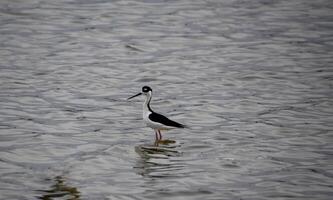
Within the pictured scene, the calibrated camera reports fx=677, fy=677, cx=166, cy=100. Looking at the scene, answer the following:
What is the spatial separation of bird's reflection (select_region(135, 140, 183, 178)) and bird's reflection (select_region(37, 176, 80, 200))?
187cm

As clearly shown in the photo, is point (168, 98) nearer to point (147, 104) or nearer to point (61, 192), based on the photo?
point (147, 104)

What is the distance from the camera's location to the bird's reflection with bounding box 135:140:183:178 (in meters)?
15.7

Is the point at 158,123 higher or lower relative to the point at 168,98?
higher

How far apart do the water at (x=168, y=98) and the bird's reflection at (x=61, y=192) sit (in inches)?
1.6

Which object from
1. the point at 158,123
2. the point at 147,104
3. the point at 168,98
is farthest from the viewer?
the point at 168,98

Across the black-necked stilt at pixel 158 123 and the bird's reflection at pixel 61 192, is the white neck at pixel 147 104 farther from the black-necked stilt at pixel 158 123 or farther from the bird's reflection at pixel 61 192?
the bird's reflection at pixel 61 192

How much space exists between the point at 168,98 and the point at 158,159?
6.36m

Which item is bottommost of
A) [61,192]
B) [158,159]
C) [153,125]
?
[158,159]

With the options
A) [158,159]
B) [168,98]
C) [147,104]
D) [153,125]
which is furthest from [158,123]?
[168,98]

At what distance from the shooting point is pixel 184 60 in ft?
92.8

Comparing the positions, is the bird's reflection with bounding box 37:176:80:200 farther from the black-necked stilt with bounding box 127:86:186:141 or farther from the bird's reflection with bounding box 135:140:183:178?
the black-necked stilt with bounding box 127:86:186:141

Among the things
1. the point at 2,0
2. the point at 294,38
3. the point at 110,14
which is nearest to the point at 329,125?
the point at 294,38

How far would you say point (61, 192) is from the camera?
1421cm

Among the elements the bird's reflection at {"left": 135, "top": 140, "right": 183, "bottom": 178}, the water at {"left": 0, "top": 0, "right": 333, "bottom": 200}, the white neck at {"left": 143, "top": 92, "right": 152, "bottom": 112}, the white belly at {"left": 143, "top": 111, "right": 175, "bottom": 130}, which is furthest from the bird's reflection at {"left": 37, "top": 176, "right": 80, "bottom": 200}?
the white neck at {"left": 143, "top": 92, "right": 152, "bottom": 112}
